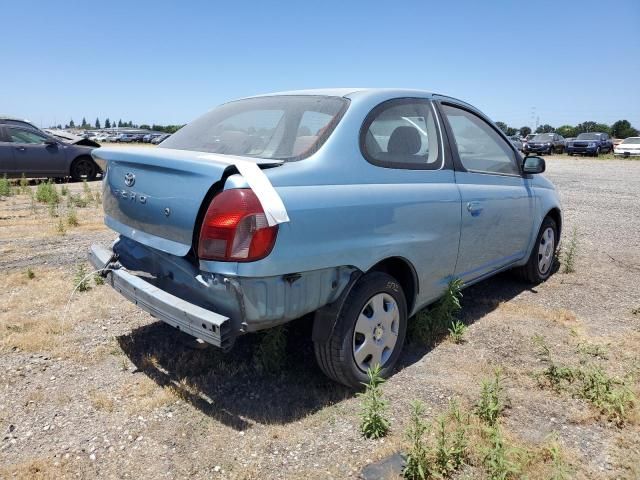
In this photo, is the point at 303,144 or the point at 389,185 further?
the point at 389,185

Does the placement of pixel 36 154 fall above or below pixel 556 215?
above

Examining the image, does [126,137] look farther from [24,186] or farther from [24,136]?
[24,186]

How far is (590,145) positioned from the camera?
3272 cm

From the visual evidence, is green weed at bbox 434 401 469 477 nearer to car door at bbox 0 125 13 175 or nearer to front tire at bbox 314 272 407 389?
front tire at bbox 314 272 407 389

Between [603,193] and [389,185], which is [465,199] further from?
[603,193]

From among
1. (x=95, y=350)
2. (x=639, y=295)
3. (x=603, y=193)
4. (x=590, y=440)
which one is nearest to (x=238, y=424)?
(x=95, y=350)

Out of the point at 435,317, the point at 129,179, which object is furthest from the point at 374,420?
the point at 129,179

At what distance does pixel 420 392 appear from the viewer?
2.97 m

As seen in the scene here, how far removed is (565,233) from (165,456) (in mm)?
6858

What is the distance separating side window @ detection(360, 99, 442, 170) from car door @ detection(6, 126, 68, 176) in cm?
1128

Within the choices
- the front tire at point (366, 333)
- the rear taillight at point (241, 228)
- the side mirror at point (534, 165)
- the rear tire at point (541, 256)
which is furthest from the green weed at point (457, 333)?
the rear taillight at point (241, 228)

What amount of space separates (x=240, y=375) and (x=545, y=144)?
121 feet

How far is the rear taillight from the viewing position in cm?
229

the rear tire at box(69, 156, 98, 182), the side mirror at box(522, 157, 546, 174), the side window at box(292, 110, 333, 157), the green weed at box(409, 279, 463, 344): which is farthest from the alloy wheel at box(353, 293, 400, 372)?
the rear tire at box(69, 156, 98, 182)
